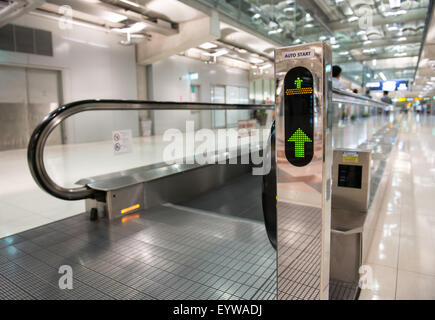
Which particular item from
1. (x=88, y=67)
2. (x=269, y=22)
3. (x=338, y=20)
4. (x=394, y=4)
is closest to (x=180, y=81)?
(x=88, y=67)

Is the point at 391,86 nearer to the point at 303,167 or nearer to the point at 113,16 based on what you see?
the point at 113,16

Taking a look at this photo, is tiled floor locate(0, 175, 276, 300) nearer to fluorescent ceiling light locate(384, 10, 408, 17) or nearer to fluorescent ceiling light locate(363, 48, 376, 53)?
fluorescent ceiling light locate(384, 10, 408, 17)

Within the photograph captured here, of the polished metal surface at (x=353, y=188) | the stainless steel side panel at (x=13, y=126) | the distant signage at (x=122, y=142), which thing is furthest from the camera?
the stainless steel side panel at (x=13, y=126)

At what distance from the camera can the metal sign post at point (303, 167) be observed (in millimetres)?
1082

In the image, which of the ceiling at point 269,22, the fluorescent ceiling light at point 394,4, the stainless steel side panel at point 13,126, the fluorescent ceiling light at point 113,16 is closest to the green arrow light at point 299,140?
the ceiling at point 269,22

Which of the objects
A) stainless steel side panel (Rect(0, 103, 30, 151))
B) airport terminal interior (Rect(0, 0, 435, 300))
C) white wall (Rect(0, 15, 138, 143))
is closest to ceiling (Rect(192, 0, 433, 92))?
airport terminal interior (Rect(0, 0, 435, 300))

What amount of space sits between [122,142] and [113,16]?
8.28 m

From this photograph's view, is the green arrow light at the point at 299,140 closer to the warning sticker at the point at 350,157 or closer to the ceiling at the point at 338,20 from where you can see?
the warning sticker at the point at 350,157

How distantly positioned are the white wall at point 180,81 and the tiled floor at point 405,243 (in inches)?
246

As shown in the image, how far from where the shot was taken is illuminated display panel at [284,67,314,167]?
109cm

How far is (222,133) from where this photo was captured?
21.0 ft
